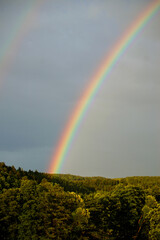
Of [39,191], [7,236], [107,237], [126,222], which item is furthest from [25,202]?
[126,222]

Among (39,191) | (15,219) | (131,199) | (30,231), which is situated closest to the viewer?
(30,231)

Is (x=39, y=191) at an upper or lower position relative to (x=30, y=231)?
upper

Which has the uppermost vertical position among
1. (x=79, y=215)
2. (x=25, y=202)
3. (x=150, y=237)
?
(x=25, y=202)

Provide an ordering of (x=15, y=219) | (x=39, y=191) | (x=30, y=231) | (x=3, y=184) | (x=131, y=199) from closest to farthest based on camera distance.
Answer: (x=30, y=231)
(x=15, y=219)
(x=39, y=191)
(x=131, y=199)
(x=3, y=184)

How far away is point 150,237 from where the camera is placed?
68812 millimetres

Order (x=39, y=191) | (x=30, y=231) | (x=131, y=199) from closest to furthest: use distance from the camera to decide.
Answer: (x=30, y=231), (x=39, y=191), (x=131, y=199)

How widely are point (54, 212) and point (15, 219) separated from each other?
810 centimetres

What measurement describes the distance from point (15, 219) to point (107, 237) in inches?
764

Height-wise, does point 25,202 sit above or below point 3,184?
below

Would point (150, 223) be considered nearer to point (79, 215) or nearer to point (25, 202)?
point (79, 215)

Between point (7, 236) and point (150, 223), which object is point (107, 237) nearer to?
point (150, 223)

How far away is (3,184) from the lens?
11788cm

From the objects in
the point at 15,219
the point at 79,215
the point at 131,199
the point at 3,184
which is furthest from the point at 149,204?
the point at 3,184

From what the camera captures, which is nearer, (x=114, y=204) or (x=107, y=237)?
(x=107, y=237)
